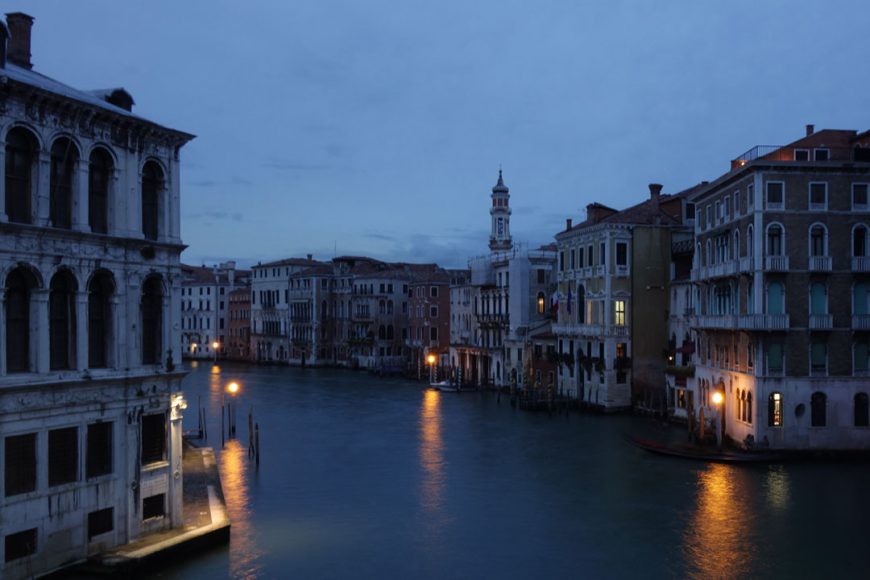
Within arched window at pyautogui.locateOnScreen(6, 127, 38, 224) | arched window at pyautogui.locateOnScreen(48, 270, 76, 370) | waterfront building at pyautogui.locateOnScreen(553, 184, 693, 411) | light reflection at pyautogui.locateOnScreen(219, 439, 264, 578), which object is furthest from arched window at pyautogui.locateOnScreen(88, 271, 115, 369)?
waterfront building at pyautogui.locateOnScreen(553, 184, 693, 411)

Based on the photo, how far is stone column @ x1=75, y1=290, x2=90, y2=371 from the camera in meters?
14.4

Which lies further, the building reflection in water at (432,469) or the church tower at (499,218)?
the church tower at (499,218)

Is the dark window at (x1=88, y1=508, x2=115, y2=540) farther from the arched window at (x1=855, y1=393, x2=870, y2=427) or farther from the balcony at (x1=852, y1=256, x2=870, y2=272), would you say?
the balcony at (x1=852, y1=256, x2=870, y2=272)

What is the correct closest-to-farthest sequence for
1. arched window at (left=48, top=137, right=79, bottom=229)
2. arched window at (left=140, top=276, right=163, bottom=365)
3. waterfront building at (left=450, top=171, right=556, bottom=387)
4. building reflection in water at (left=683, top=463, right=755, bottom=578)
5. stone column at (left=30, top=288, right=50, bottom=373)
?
stone column at (left=30, top=288, right=50, bottom=373), arched window at (left=48, top=137, right=79, bottom=229), arched window at (left=140, top=276, right=163, bottom=365), building reflection in water at (left=683, top=463, right=755, bottom=578), waterfront building at (left=450, top=171, right=556, bottom=387)

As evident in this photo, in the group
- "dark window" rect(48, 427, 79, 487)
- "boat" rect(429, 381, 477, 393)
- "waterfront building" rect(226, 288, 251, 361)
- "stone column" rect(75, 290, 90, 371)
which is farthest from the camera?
"waterfront building" rect(226, 288, 251, 361)

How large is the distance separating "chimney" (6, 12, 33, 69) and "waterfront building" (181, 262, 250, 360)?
76.8 m

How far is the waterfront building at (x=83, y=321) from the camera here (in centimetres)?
1343

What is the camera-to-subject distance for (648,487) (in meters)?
23.7

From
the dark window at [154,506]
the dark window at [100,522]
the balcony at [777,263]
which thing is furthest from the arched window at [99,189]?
the balcony at [777,263]

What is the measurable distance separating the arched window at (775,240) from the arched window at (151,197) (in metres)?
18.9

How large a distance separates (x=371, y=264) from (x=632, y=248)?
137ft

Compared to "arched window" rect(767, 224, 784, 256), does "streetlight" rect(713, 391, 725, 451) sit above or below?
below

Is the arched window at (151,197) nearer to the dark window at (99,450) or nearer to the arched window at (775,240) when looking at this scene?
the dark window at (99,450)

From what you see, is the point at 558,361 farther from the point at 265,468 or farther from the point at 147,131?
the point at 147,131
